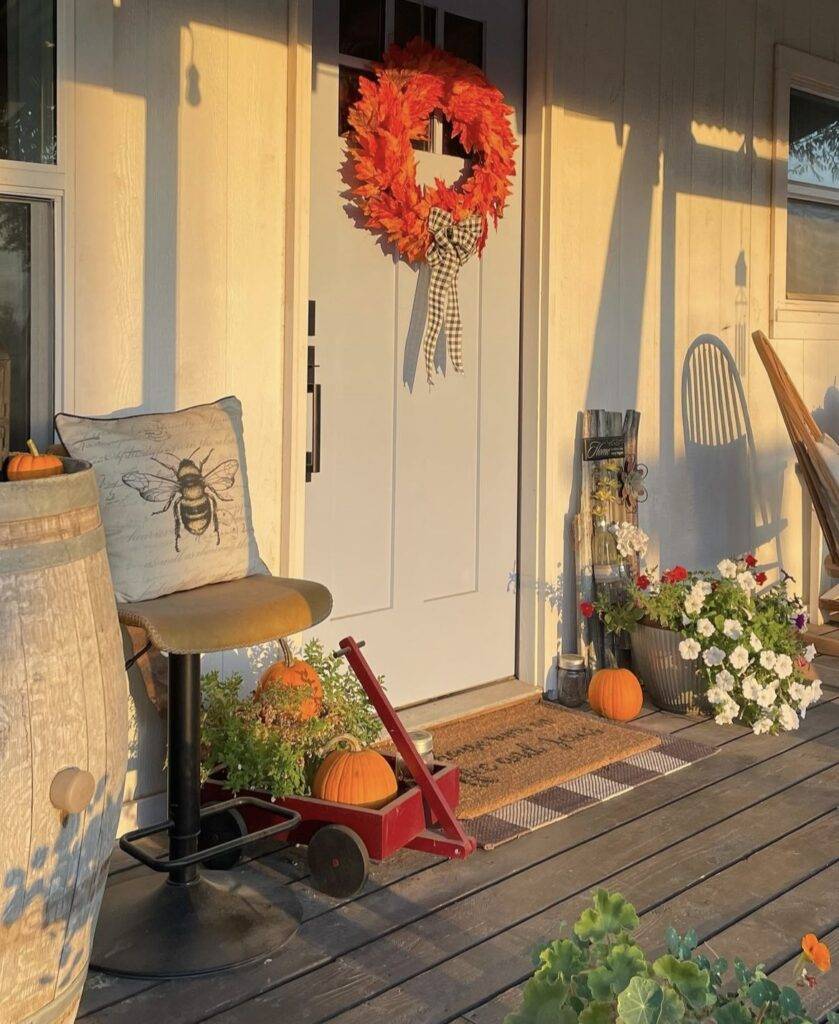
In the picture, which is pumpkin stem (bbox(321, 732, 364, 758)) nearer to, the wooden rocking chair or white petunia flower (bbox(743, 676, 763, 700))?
white petunia flower (bbox(743, 676, 763, 700))

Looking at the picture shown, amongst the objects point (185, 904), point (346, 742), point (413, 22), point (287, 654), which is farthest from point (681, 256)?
point (185, 904)

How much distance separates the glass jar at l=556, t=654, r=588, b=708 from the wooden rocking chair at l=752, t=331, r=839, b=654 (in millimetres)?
855

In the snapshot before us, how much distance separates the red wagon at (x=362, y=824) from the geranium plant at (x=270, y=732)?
53 millimetres

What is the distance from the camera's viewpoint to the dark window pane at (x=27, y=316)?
2695 mm

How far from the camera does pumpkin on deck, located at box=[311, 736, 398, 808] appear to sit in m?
2.74

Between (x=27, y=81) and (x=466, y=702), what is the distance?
222cm

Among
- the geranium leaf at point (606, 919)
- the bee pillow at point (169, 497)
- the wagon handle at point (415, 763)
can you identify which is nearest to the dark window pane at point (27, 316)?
the bee pillow at point (169, 497)

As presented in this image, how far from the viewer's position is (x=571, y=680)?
4121mm

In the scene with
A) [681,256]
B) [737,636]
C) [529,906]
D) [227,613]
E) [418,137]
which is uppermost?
[418,137]

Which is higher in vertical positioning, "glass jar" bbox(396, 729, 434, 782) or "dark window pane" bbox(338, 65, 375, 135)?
"dark window pane" bbox(338, 65, 375, 135)

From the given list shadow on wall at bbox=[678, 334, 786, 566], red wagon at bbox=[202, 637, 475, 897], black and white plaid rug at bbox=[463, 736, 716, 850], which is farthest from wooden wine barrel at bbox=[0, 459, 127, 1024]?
shadow on wall at bbox=[678, 334, 786, 566]

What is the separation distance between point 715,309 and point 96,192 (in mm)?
2697

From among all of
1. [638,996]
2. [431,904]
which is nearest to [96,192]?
[431,904]

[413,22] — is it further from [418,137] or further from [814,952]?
[814,952]
